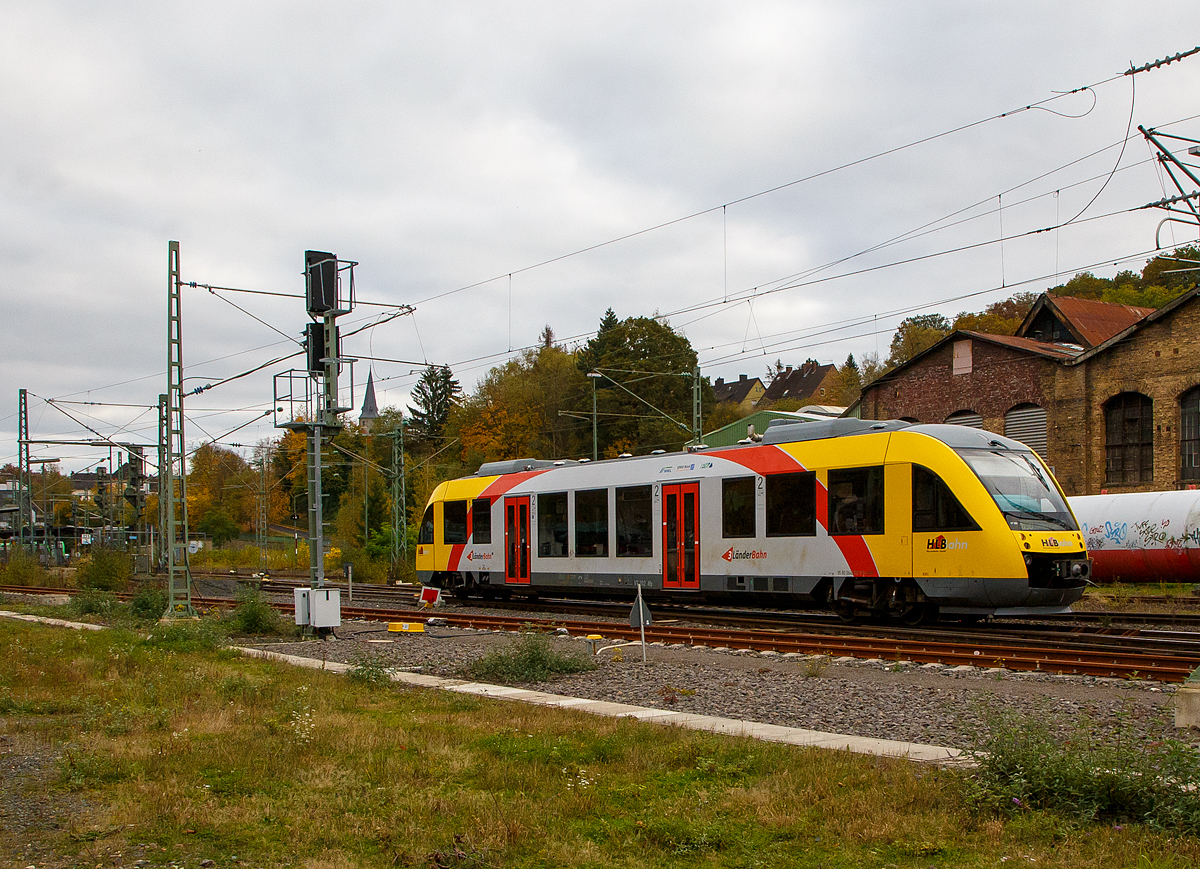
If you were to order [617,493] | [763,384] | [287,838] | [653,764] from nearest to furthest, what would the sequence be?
[287,838]
[653,764]
[617,493]
[763,384]

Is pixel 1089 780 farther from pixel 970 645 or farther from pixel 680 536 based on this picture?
pixel 680 536

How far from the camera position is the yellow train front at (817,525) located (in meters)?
16.4

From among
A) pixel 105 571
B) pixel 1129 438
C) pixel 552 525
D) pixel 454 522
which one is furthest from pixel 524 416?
pixel 552 525

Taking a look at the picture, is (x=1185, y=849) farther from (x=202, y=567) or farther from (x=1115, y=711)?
(x=202, y=567)

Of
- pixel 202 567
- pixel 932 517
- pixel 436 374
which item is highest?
pixel 436 374

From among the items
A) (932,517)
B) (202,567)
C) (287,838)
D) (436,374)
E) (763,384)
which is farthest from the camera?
(763,384)

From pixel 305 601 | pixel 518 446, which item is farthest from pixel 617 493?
pixel 518 446

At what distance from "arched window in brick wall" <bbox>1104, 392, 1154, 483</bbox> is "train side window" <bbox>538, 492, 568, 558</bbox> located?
21.5 m

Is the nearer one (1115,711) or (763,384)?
(1115,711)

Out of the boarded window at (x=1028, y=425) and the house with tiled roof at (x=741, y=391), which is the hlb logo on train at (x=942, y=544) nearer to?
the boarded window at (x=1028, y=425)

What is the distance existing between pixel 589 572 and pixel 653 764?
16.0 m

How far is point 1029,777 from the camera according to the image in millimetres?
6492

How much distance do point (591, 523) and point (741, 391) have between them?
109836 millimetres

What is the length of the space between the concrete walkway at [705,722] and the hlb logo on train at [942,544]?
7.51m
